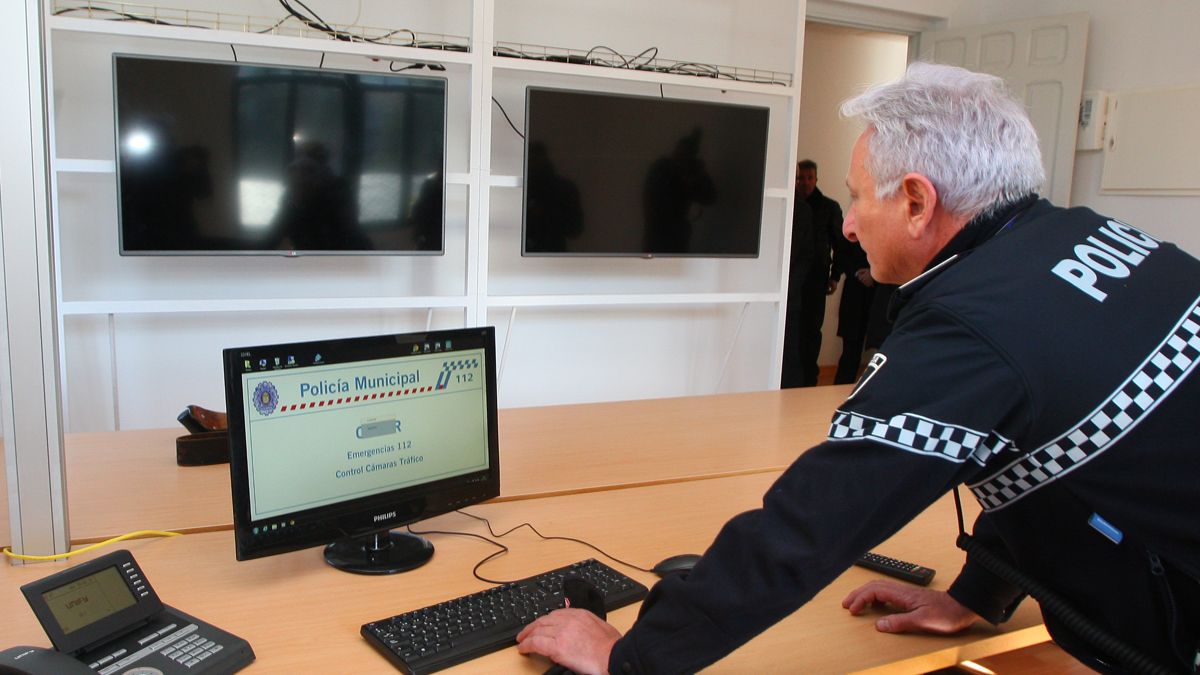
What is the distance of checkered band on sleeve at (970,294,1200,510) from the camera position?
1.00 meters

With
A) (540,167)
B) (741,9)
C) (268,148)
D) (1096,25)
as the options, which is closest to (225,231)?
(268,148)

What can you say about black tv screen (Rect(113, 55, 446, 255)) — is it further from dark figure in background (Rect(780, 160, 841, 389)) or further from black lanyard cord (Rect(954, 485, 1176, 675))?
black lanyard cord (Rect(954, 485, 1176, 675))

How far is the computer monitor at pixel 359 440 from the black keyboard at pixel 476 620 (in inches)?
7.9

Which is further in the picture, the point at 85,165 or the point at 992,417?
the point at 85,165

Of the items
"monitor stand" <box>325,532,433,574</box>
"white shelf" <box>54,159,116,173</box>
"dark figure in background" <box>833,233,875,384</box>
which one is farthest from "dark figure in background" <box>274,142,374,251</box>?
"dark figure in background" <box>833,233,875,384</box>

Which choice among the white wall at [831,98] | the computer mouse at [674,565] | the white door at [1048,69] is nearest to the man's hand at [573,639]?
the computer mouse at [674,565]

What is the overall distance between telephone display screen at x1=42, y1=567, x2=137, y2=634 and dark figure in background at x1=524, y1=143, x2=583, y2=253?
2.76 meters

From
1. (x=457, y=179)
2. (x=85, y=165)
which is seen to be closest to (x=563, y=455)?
(x=457, y=179)

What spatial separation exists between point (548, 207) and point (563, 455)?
1.94m

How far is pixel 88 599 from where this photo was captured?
1142mm

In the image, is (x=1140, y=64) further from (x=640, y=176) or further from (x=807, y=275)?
(x=640, y=176)

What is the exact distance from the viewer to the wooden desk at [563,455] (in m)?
1.65

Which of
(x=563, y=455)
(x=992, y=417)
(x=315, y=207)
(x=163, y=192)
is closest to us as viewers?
(x=992, y=417)

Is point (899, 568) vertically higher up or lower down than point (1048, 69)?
lower down
